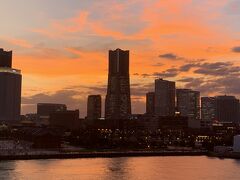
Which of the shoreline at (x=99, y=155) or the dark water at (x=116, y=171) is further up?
the shoreline at (x=99, y=155)

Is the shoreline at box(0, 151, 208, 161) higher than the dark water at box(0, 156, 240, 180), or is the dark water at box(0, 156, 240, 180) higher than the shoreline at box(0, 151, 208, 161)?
the shoreline at box(0, 151, 208, 161)

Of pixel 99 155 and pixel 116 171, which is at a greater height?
pixel 99 155

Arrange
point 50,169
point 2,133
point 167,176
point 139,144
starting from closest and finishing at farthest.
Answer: point 167,176
point 50,169
point 139,144
point 2,133

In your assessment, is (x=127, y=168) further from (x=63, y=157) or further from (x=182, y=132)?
(x=182, y=132)

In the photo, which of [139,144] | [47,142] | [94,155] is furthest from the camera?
[139,144]

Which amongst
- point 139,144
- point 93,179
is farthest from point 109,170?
point 139,144

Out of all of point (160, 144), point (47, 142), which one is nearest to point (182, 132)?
point (160, 144)

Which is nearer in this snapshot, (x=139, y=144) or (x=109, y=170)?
(x=109, y=170)

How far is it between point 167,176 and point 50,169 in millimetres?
17103

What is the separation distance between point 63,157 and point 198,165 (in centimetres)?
2572

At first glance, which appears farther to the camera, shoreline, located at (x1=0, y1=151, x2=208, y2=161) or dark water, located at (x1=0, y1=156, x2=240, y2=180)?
shoreline, located at (x1=0, y1=151, x2=208, y2=161)

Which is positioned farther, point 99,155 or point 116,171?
point 99,155

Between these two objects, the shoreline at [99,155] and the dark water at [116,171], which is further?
the shoreline at [99,155]

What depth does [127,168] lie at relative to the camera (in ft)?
243
